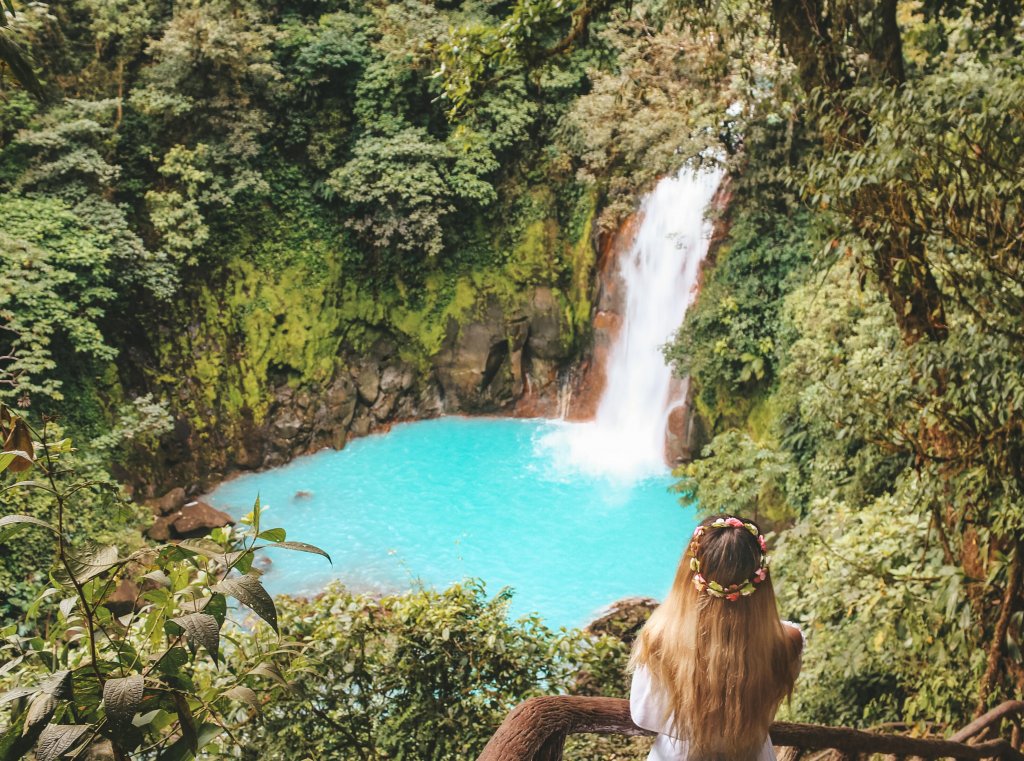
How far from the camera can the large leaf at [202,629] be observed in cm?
96

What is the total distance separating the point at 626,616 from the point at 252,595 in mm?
6969

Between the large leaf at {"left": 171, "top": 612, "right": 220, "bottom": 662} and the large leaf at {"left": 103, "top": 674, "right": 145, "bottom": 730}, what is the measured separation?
87 millimetres

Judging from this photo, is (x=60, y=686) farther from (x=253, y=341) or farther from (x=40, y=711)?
(x=253, y=341)

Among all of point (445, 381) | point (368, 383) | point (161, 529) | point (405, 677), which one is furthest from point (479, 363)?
point (405, 677)

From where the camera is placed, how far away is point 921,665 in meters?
3.76

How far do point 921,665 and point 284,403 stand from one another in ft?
33.6

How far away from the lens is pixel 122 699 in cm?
95

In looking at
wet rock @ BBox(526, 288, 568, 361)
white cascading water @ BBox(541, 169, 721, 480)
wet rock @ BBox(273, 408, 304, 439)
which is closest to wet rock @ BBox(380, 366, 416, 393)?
wet rock @ BBox(273, 408, 304, 439)

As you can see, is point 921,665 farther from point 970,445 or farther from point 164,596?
point 164,596

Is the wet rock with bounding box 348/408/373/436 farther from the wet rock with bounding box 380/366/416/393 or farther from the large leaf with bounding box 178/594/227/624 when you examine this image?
the large leaf with bounding box 178/594/227/624

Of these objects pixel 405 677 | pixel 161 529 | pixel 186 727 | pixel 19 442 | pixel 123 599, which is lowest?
pixel 123 599

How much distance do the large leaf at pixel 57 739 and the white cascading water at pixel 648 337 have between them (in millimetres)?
10342

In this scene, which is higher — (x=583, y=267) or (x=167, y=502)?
(x=583, y=267)

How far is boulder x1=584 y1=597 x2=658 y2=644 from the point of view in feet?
23.3
